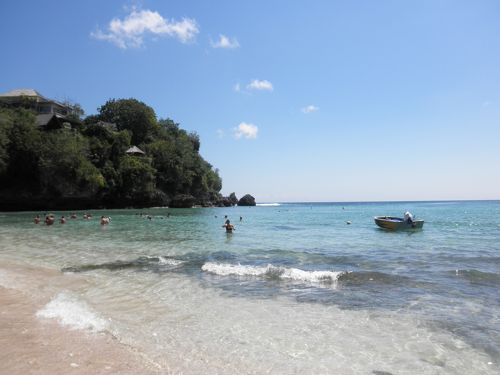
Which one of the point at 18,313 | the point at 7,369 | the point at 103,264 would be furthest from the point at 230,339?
the point at 103,264

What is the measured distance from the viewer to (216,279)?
11836 millimetres

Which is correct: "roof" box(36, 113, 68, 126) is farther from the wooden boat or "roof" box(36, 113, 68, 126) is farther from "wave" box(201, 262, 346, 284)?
"wave" box(201, 262, 346, 284)

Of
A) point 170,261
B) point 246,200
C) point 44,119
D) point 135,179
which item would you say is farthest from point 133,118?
point 170,261

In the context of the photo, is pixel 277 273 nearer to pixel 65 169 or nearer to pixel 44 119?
pixel 65 169

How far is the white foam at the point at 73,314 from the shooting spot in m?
6.85

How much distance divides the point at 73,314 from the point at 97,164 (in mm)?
63837

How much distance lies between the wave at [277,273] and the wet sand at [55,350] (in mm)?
6262

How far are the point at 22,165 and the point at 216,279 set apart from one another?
59.9 metres

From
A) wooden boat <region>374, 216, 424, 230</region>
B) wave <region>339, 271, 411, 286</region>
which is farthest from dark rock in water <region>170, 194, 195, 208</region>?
wave <region>339, 271, 411, 286</region>

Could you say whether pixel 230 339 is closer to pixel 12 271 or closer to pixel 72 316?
pixel 72 316

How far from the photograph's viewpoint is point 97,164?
218ft

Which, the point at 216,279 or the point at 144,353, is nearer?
the point at 144,353

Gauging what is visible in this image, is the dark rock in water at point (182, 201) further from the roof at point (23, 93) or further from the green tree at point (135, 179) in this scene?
the roof at point (23, 93)

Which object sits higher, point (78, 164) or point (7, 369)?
point (78, 164)
